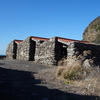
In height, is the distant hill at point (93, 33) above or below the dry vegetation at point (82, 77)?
above

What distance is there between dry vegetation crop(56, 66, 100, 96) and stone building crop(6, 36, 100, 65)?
1304 mm

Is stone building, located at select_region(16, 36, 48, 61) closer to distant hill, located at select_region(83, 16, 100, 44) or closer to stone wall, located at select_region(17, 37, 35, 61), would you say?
stone wall, located at select_region(17, 37, 35, 61)

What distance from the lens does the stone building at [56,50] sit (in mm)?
8477

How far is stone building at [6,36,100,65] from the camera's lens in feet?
27.8

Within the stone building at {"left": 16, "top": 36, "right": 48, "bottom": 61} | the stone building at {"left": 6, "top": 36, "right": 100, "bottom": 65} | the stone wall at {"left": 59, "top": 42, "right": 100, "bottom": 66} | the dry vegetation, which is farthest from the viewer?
the stone building at {"left": 16, "top": 36, "right": 48, "bottom": 61}

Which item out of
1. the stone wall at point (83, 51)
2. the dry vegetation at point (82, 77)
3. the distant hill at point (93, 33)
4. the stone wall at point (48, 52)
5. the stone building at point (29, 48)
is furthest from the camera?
the distant hill at point (93, 33)

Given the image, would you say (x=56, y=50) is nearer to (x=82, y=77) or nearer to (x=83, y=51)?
(x=83, y=51)

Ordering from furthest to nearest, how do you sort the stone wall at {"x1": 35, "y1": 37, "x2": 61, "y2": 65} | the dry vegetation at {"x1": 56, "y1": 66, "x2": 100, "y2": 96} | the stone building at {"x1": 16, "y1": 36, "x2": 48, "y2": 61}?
1. the stone building at {"x1": 16, "y1": 36, "x2": 48, "y2": 61}
2. the stone wall at {"x1": 35, "y1": 37, "x2": 61, "y2": 65}
3. the dry vegetation at {"x1": 56, "y1": 66, "x2": 100, "y2": 96}

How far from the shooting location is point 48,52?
10172 mm

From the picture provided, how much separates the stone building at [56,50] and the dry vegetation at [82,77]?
1.30 meters

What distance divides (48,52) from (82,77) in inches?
208

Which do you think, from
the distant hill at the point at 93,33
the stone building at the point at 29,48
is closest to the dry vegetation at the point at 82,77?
the stone building at the point at 29,48

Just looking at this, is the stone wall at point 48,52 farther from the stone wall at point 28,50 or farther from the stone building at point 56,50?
the stone wall at point 28,50

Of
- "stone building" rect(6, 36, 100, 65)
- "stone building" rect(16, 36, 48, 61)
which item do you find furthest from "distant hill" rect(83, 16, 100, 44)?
"stone building" rect(6, 36, 100, 65)
